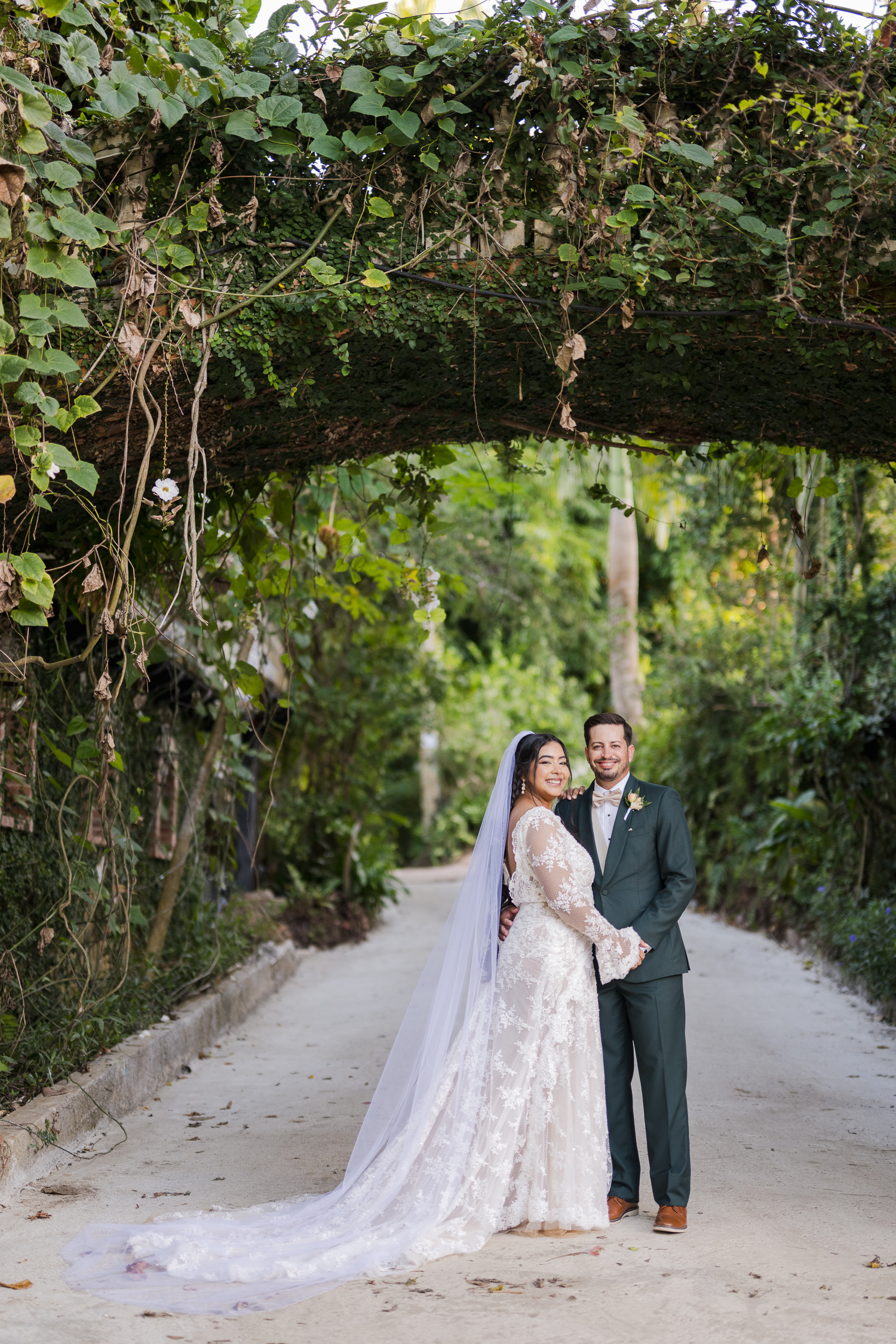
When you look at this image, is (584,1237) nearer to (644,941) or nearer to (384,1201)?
(384,1201)

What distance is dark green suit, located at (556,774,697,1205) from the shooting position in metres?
4.23

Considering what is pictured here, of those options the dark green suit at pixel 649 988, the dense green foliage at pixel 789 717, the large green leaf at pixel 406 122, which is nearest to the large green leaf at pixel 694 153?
the large green leaf at pixel 406 122

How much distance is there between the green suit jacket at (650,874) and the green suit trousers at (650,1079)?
11 cm

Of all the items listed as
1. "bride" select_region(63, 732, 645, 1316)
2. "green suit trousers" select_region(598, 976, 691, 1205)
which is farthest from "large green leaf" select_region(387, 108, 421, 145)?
"green suit trousers" select_region(598, 976, 691, 1205)

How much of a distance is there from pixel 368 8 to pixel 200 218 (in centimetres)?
96

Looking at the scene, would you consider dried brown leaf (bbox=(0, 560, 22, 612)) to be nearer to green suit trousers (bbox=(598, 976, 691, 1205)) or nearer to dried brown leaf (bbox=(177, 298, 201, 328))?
dried brown leaf (bbox=(177, 298, 201, 328))

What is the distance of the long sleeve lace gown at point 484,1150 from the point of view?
3.68 meters

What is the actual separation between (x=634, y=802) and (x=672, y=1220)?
151 centimetres

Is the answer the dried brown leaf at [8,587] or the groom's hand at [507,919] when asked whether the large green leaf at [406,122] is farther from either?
the groom's hand at [507,919]

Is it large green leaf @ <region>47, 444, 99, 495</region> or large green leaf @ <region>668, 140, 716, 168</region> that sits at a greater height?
large green leaf @ <region>668, 140, 716, 168</region>

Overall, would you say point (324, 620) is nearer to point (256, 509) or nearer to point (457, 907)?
point (256, 509)

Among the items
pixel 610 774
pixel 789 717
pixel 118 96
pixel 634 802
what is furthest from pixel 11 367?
pixel 789 717

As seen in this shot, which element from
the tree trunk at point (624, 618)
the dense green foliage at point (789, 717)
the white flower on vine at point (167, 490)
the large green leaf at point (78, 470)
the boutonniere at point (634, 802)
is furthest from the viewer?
the tree trunk at point (624, 618)

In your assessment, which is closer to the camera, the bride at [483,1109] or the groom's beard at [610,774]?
the bride at [483,1109]
